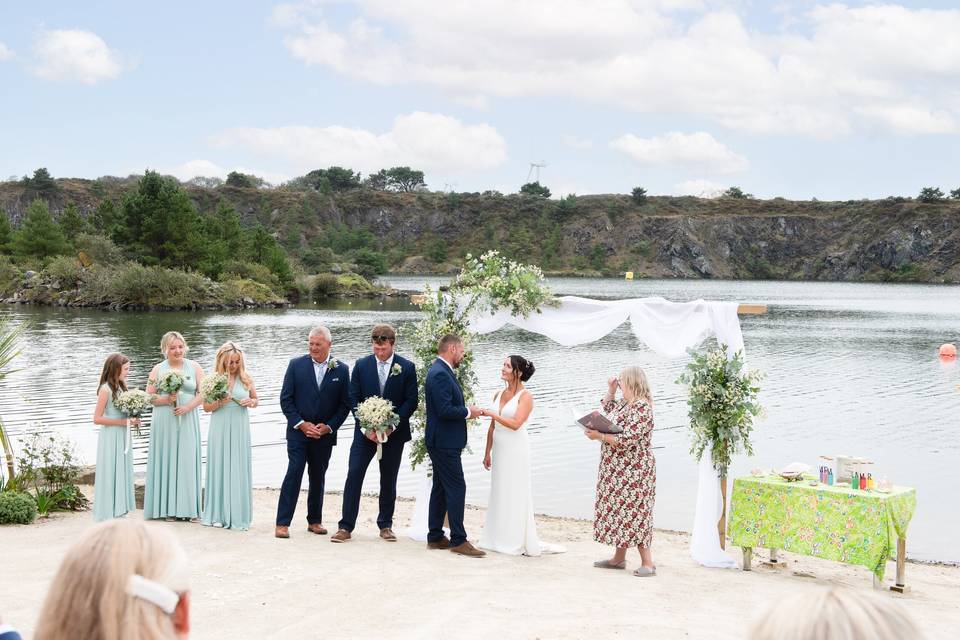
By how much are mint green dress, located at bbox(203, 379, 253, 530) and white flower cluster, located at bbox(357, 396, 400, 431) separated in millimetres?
1296

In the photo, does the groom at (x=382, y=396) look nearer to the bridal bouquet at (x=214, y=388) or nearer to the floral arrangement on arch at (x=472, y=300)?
the floral arrangement on arch at (x=472, y=300)

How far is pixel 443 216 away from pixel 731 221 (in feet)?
163

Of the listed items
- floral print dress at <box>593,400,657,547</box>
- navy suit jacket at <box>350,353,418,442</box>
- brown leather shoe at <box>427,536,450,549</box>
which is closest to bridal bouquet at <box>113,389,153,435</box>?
navy suit jacket at <box>350,353,418,442</box>

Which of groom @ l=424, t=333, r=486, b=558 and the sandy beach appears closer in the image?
the sandy beach

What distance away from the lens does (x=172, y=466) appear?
1030 centimetres

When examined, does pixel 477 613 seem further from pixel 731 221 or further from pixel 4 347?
pixel 731 221

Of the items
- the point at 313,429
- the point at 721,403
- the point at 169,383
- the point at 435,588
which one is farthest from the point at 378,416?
the point at 721,403

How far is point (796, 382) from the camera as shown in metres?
28.5

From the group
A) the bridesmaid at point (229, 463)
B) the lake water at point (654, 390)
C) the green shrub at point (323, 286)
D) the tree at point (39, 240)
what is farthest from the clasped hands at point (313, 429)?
the green shrub at point (323, 286)

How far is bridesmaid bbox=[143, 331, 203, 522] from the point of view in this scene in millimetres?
10305

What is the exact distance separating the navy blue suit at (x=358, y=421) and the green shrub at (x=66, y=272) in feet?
196

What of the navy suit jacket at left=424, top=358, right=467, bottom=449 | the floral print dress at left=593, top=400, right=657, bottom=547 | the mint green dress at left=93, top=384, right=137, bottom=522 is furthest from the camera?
the mint green dress at left=93, top=384, right=137, bottom=522

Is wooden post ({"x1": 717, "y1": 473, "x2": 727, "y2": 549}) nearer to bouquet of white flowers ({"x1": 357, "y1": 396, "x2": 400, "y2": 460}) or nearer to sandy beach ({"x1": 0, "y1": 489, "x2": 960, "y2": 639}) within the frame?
sandy beach ({"x1": 0, "y1": 489, "x2": 960, "y2": 639})

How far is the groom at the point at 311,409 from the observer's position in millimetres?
9922
